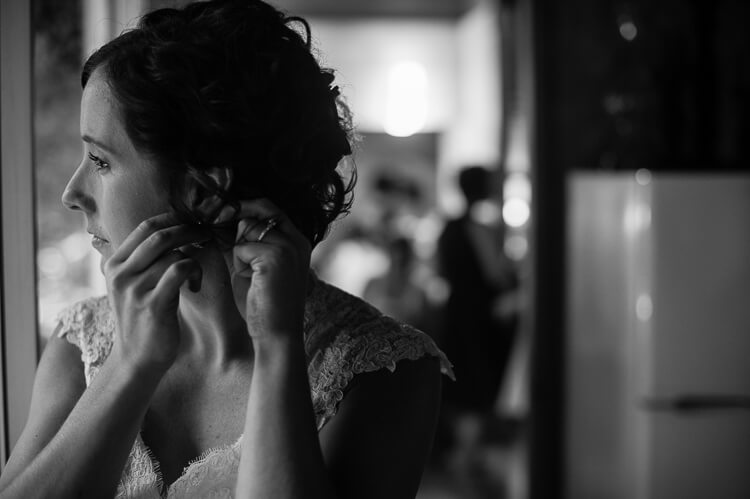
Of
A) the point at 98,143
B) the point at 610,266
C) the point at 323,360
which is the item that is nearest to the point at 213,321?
the point at 323,360

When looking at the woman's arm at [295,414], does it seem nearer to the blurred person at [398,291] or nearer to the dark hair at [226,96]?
the dark hair at [226,96]

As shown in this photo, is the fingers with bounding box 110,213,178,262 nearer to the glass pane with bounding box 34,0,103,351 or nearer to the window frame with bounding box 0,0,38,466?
A: the window frame with bounding box 0,0,38,466

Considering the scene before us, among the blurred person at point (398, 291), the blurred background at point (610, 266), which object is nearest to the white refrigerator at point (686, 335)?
the blurred background at point (610, 266)

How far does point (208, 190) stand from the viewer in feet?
3.09

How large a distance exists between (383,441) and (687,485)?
2.06 meters

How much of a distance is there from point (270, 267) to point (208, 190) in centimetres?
14

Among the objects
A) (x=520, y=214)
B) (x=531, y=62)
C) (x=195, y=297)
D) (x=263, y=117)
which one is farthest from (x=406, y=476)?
(x=520, y=214)

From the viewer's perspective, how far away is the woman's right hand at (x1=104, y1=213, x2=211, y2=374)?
0.88 meters

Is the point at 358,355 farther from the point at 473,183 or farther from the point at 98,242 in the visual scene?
the point at 473,183

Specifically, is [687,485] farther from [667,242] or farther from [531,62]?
[531,62]

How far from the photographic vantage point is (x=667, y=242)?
2615 mm

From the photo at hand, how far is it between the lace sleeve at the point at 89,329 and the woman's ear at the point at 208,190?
273mm

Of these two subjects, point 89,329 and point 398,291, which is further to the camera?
point 398,291

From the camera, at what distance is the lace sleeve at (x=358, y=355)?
0.98 metres
